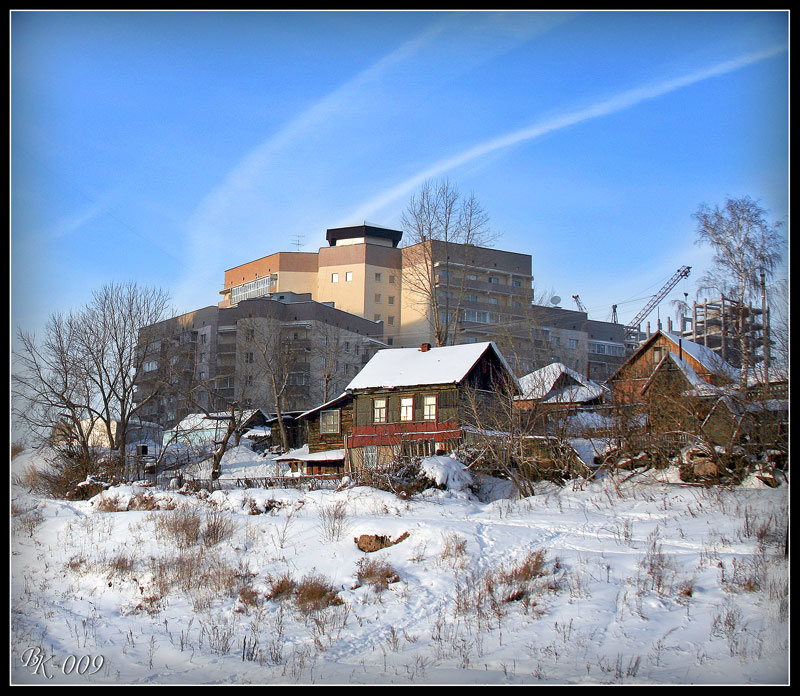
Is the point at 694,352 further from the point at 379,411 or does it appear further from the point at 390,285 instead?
the point at 390,285

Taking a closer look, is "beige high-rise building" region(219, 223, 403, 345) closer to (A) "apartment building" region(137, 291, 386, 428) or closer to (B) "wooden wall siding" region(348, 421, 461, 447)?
(A) "apartment building" region(137, 291, 386, 428)

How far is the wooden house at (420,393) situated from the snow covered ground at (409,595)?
17479mm

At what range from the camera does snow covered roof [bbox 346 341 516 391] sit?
123 ft

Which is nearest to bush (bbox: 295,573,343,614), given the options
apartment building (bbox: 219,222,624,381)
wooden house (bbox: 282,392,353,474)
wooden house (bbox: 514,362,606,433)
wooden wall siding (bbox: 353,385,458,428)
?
wooden house (bbox: 514,362,606,433)

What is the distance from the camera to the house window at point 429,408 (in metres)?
37.6

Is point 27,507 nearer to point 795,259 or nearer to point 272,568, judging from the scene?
point 272,568

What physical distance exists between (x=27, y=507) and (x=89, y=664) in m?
11.2

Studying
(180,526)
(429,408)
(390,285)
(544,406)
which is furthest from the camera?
(390,285)

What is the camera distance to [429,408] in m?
37.7

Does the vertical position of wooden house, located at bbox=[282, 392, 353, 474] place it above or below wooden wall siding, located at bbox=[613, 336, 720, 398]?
below

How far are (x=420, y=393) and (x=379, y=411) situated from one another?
2618mm

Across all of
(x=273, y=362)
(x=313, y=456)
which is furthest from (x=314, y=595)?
(x=273, y=362)

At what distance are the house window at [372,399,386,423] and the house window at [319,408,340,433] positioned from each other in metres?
6.61
